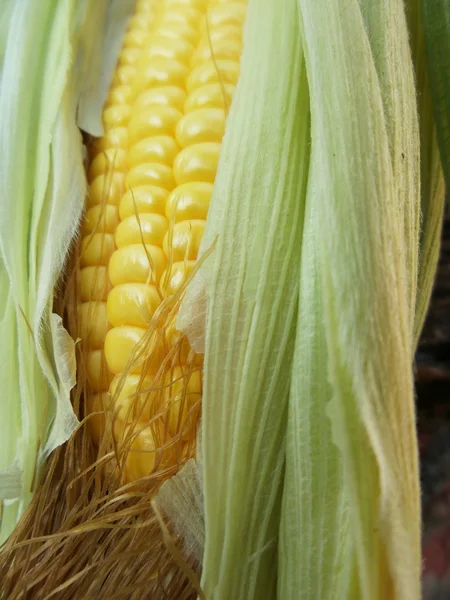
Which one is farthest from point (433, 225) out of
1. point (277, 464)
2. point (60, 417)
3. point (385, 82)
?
point (60, 417)

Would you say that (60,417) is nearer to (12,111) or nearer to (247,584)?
(247,584)

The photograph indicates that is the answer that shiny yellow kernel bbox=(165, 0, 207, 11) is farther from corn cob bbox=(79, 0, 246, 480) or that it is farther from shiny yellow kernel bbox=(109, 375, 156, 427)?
shiny yellow kernel bbox=(109, 375, 156, 427)

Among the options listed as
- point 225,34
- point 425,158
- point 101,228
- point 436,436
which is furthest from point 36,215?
point 436,436

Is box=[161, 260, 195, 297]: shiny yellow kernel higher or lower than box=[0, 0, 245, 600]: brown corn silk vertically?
higher

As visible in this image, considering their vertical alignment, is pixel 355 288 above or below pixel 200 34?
below

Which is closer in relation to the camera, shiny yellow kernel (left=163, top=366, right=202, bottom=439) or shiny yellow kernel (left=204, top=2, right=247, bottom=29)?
shiny yellow kernel (left=163, top=366, right=202, bottom=439)

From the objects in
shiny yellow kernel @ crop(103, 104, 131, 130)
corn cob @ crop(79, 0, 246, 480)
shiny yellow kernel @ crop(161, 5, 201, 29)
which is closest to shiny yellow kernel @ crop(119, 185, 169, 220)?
corn cob @ crop(79, 0, 246, 480)

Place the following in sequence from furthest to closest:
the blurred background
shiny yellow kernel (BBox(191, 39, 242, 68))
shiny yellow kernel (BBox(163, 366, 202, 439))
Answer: the blurred background < shiny yellow kernel (BBox(191, 39, 242, 68)) < shiny yellow kernel (BBox(163, 366, 202, 439))
